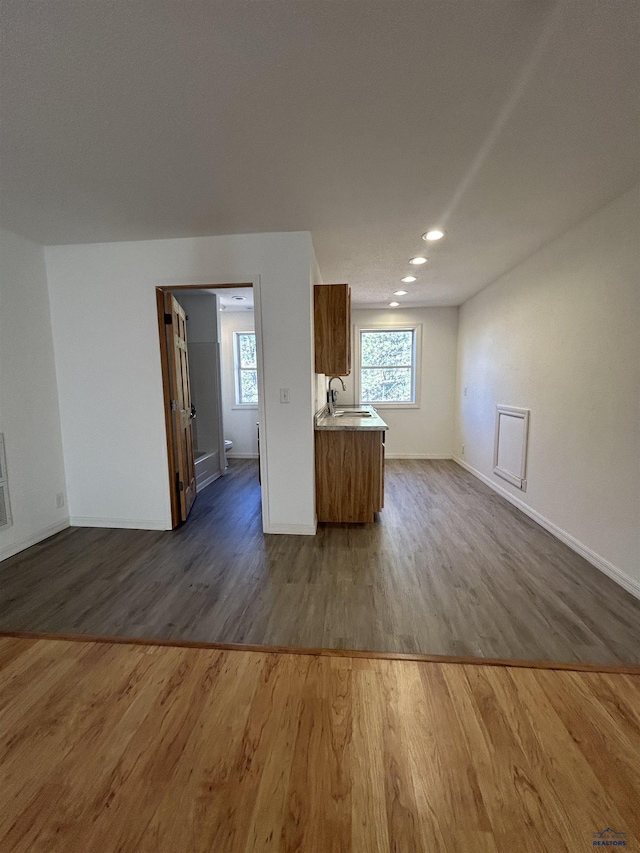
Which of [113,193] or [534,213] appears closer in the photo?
[113,193]

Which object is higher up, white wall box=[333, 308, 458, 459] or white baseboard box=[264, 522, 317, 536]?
white wall box=[333, 308, 458, 459]

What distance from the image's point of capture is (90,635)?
1.80 metres

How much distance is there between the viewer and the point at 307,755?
3.94ft

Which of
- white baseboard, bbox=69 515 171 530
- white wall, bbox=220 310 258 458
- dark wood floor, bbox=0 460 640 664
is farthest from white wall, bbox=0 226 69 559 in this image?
white wall, bbox=220 310 258 458

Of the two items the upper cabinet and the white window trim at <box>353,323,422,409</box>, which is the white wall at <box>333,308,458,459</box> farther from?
the upper cabinet

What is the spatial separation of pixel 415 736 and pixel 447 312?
222 inches

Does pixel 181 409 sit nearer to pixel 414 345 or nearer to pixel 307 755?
pixel 307 755

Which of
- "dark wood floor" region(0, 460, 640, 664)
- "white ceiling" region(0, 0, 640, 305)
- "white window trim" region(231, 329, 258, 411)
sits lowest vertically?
"dark wood floor" region(0, 460, 640, 664)

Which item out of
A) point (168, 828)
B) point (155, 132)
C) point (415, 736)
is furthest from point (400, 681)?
point (155, 132)

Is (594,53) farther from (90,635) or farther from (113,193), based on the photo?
(90,635)

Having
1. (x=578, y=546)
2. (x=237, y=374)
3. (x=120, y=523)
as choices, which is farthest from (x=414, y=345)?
(x=120, y=523)

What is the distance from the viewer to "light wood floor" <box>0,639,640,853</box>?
100 cm

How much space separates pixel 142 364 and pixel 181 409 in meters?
0.53

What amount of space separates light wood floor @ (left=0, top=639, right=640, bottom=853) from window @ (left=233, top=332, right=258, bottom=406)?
15.0 ft
